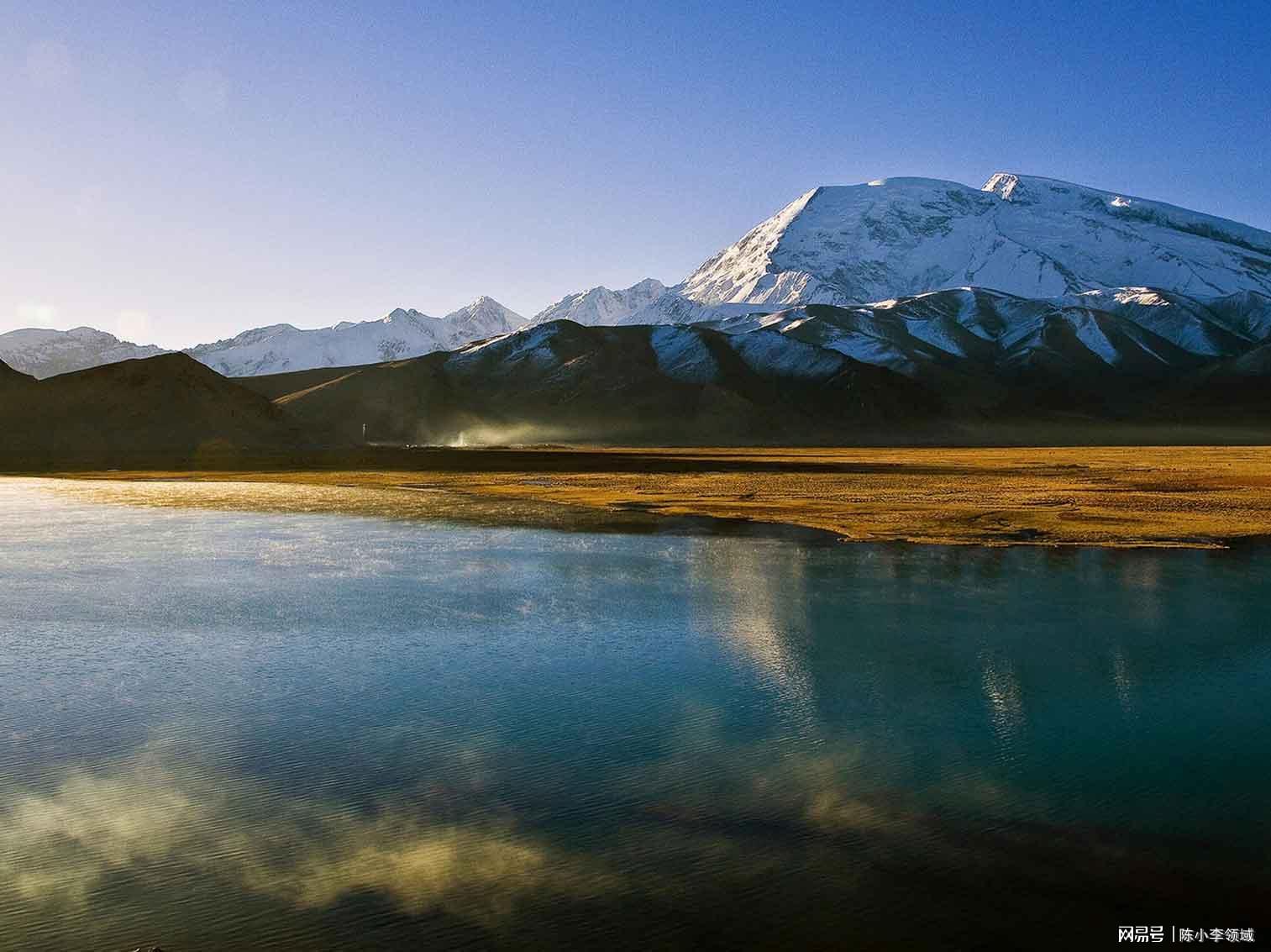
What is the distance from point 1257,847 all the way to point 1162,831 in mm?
1231

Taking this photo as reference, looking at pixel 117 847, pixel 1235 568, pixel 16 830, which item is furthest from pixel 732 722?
pixel 1235 568

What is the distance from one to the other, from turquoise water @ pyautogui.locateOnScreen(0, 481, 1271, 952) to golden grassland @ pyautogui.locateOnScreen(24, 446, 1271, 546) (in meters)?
19.5

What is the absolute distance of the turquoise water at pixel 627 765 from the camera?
13.1 meters

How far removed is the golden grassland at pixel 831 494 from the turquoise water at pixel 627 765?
19.5 m

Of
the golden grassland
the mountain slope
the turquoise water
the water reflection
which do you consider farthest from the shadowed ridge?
the water reflection

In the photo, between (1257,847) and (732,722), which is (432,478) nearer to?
(732,722)

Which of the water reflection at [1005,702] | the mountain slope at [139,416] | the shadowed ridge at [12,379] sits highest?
the shadowed ridge at [12,379]

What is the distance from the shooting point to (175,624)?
29844 millimetres

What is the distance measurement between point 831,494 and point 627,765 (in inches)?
2458

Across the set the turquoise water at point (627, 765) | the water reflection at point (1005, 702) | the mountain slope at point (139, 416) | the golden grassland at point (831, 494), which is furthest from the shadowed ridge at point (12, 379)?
the water reflection at point (1005, 702)

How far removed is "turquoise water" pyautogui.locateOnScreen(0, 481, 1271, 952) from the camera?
13086mm

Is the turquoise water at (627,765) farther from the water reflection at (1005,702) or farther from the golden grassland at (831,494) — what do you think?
the golden grassland at (831,494)

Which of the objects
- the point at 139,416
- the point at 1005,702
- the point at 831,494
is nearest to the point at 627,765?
the point at 1005,702

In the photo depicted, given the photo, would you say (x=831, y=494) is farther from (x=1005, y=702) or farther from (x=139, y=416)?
(x=139, y=416)
